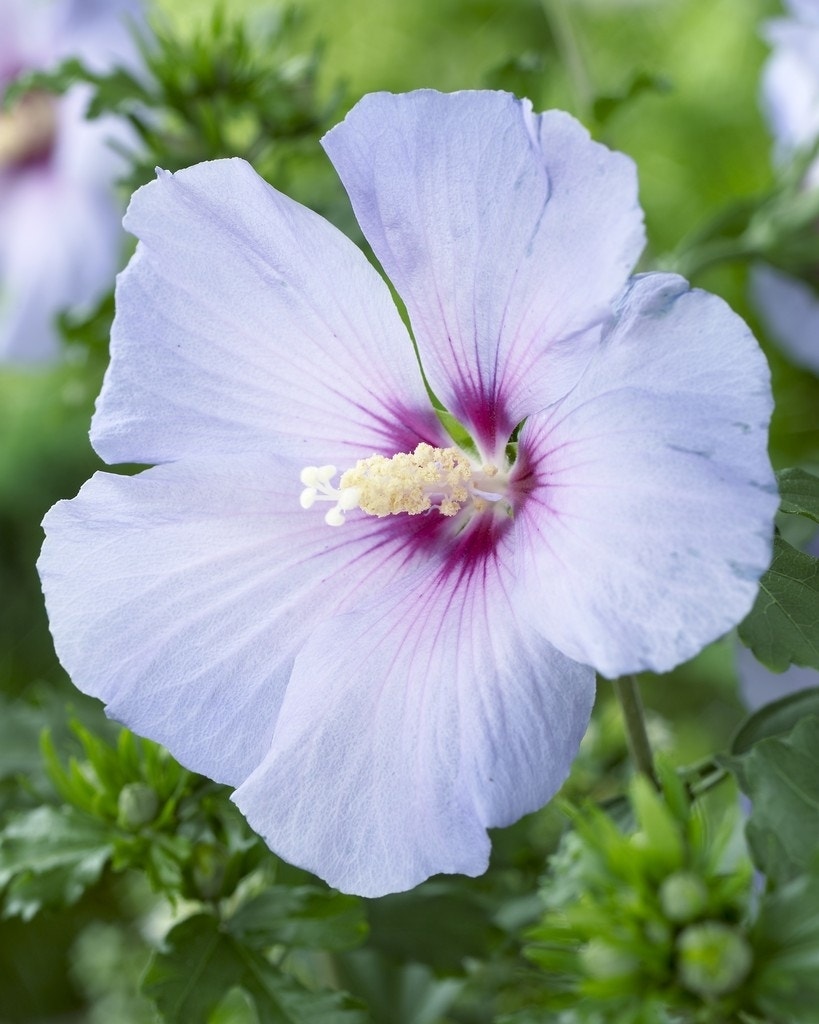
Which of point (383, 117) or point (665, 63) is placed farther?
point (665, 63)

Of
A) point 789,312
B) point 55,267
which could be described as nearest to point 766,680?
point 789,312

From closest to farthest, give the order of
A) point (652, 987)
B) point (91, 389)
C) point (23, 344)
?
1. point (652, 987)
2. point (91, 389)
3. point (23, 344)

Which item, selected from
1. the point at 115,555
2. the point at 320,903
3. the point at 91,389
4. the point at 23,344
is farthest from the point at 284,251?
the point at 23,344

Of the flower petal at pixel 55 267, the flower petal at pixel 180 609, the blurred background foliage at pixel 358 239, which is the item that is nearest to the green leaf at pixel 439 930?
the blurred background foliage at pixel 358 239

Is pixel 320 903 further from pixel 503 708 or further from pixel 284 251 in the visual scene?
pixel 284 251

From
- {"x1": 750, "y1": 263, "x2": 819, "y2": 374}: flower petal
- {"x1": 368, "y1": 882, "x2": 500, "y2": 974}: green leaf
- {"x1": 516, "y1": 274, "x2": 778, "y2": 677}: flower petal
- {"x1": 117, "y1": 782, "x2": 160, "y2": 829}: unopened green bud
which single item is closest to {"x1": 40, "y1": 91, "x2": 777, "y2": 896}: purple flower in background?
{"x1": 516, "y1": 274, "x2": 778, "y2": 677}: flower petal

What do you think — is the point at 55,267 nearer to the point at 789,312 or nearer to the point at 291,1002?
the point at 789,312

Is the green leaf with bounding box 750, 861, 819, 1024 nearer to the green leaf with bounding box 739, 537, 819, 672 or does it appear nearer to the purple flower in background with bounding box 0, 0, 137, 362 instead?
the green leaf with bounding box 739, 537, 819, 672
